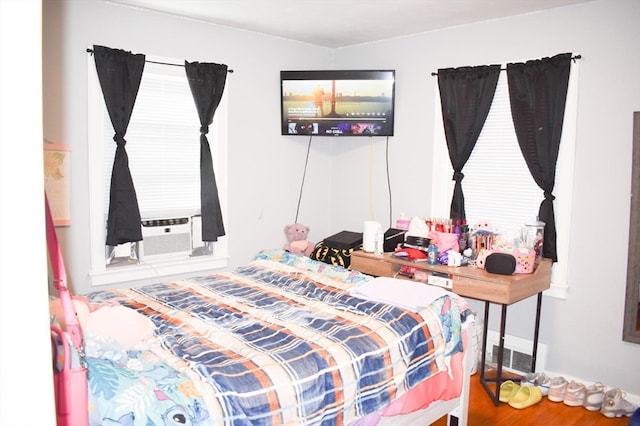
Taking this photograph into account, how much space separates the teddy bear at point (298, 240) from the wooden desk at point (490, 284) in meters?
0.92

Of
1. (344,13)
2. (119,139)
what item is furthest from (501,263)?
(119,139)

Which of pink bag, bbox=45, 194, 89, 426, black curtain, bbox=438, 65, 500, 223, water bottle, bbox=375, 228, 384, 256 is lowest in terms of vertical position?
water bottle, bbox=375, 228, 384, 256

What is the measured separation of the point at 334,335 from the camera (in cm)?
203

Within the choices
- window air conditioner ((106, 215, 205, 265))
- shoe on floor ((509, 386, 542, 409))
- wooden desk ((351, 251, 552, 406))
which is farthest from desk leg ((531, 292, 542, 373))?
window air conditioner ((106, 215, 205, 265))

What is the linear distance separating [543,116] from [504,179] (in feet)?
1.75

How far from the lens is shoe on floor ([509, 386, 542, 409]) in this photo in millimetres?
3051

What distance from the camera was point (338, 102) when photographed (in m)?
4.14

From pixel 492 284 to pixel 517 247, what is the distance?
0.37 m

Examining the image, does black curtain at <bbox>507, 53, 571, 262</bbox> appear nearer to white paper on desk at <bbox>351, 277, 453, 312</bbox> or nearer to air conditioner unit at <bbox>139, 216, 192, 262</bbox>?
white paper on desk at <bbox>351, 277, 453, 312</bbox>

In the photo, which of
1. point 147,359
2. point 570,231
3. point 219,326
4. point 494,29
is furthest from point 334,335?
point 494,29

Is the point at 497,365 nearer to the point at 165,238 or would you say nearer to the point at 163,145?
the point at 165,238

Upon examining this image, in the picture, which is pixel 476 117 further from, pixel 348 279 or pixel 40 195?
pixel 40 195

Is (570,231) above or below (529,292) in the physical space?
above

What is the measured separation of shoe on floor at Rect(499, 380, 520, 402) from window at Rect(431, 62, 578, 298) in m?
0.69
